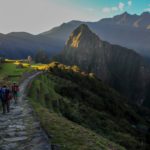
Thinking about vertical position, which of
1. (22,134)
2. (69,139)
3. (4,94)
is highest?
(4,94)

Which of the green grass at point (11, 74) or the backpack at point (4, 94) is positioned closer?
the backpack at point (4, 94)

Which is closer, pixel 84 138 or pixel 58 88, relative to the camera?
pixel 84 138

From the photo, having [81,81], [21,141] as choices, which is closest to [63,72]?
[81,81]

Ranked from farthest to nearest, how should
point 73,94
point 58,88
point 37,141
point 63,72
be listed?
point 63,72 → point 73,94 → point 58,88 → point 37,141

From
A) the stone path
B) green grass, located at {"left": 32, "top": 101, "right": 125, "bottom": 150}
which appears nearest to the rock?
the stone path

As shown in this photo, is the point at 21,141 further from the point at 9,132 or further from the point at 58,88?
the point at 58,88

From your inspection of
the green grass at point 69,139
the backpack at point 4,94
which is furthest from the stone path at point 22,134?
the backpack at point 4,94

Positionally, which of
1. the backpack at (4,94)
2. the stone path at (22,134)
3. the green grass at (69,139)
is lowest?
the green grass at (69,139)

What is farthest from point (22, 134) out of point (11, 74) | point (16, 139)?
point (11, 74)

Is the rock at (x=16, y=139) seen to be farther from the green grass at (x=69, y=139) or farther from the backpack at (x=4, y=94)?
the backpack at (x=4, y=94)

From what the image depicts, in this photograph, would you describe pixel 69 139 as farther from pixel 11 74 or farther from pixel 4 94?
pixel 11 74

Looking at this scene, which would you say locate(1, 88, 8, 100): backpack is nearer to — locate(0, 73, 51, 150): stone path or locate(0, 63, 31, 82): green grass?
locate(0, 73, 51, 150): stone path

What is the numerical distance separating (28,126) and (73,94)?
37352 millimetres

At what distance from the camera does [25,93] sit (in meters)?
30.4
